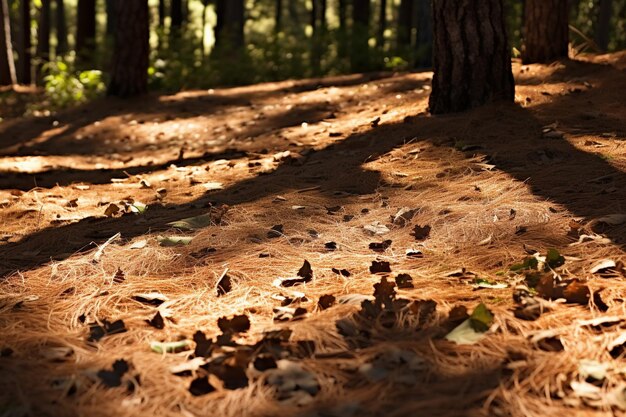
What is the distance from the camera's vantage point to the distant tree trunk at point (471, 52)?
595 centimetres

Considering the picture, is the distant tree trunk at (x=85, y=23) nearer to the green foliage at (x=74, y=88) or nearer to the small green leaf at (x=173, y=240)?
the green foliage at (x=74, y=88)

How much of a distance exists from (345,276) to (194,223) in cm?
119

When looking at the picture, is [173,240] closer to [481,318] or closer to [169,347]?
[169,347]

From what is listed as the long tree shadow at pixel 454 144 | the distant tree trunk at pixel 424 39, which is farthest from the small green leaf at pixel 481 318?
the distant tree trunk at pixel 424 39

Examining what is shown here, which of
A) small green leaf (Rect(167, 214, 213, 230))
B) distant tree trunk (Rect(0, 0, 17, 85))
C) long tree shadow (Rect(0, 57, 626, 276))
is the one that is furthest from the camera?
distant tree trunk (Rect(0, 0, 17, 85))

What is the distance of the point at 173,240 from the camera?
12.4 ft

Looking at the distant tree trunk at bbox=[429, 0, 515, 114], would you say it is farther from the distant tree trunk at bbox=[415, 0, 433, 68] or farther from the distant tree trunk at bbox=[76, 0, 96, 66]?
the distant tree trunk at bbox=[76, 0, 96, 66]

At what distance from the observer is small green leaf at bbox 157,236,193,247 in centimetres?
375

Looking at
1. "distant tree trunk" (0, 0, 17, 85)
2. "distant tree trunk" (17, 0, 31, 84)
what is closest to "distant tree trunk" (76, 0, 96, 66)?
"distant tree trunk" (0, 0, 17, 85)

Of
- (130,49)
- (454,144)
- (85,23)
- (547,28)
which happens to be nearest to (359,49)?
(130,49)

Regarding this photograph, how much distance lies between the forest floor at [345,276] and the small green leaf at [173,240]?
0.11 ft

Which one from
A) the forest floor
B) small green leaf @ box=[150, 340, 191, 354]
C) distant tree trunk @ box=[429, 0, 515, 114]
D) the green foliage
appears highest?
distant tree trunk @ box=[429, 0, 515, 114]

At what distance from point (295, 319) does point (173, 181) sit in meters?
3.29

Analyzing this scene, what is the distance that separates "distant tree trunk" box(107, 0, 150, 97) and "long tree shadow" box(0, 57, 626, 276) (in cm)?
517
